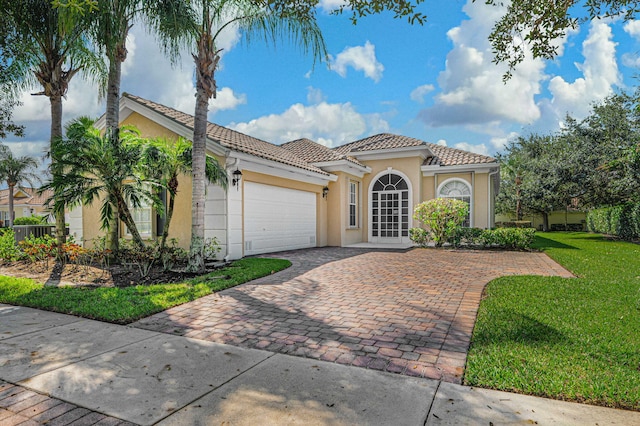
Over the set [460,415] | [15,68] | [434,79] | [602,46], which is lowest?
[460,415]

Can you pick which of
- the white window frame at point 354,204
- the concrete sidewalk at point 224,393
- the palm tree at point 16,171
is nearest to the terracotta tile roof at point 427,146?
the white window frame at point 354,204

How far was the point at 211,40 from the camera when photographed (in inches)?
349

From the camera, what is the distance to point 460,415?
2795 millimetres

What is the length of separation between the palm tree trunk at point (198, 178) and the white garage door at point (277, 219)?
310 cm

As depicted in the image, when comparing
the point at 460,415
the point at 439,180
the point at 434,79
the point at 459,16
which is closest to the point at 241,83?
the point at 434,79

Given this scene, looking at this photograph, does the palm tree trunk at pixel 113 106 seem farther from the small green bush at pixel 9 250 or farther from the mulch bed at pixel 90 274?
the small green bush at pixel 9 250

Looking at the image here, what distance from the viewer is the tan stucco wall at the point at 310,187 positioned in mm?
12328

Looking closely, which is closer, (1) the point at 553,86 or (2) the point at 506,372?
(2) the point at 506,372

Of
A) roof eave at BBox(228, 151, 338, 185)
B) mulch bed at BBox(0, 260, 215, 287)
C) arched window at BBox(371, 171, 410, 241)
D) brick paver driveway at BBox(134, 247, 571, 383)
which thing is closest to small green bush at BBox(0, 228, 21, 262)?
mulch bed at BBox(0, 260, 215, 287)

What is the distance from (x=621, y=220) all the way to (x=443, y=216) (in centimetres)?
1349

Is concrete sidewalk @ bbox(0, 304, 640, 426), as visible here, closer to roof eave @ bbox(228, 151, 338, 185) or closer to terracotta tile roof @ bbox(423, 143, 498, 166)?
roof eave @ bbox(228, 151, 338, 185)

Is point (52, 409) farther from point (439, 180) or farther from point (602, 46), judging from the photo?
point (439, 180)

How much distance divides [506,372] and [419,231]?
12803 millimetres

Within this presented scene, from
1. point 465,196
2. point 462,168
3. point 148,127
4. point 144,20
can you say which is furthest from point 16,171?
point 465,196
